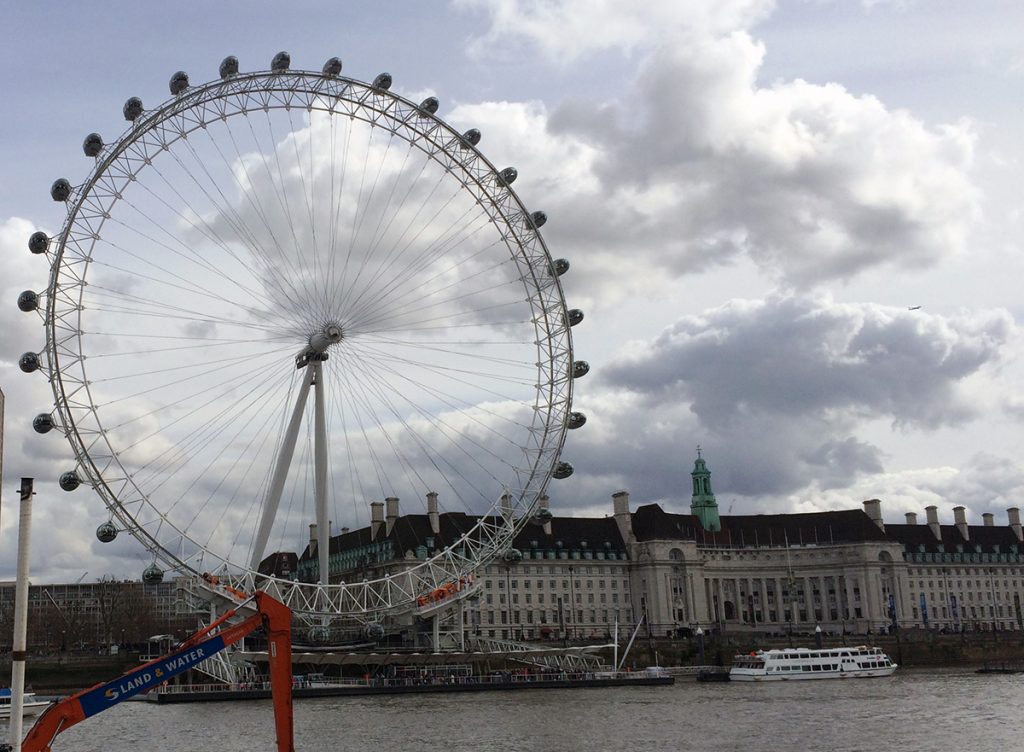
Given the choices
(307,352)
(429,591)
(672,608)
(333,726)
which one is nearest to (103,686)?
(333,726)

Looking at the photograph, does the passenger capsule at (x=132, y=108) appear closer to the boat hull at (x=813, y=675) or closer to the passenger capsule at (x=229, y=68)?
the passenger capsule at (x=229, y=68)

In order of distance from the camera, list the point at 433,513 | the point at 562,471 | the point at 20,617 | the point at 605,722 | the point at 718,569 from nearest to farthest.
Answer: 1. the point at 20,617
2. the point at 605,722
3. the point at 562,471
4. the point at 433,513
5. the point at 718,569

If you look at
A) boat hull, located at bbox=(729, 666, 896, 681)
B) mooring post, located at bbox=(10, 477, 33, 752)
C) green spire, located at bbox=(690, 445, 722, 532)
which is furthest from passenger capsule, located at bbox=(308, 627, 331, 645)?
green spire, located at bbox=(690, 445, 722, 532)

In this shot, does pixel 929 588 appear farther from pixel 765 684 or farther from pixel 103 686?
pixel 103 686

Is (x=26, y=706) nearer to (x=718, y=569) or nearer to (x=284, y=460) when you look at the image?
(x=284, y=460)

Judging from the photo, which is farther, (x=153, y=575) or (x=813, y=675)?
(x=813, y=675)

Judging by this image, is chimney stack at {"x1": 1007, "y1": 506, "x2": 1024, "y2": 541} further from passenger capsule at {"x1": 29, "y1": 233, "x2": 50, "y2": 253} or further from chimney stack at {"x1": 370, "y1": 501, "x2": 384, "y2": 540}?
passenger capsule at {"x1": 29, "y1": 233, "x2": 50, "y2": 253}

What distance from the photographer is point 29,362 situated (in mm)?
61375

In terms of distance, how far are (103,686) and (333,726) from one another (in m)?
30.4

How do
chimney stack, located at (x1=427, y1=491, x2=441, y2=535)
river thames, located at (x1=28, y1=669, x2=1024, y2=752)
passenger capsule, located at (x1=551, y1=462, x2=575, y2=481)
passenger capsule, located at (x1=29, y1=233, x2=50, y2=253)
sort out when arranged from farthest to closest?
chimney stack, located at (x1=427, y1=491, x2=441, y2=535) → passenger capsule, located at (x1=551, y1=462, x2=575, y2=481) → passenger capsule, located at (x1=29, y1=233, x2=50, y2=253) → river thames, located at (x1=28, y1=669, x2=1024, y2=752)

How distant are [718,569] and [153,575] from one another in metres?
104

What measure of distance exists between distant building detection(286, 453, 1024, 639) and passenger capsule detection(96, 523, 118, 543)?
6871 centimetres

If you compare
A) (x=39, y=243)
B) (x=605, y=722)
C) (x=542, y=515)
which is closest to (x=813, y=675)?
(x=542, y=515)

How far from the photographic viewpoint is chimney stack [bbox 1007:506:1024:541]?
569 ft
